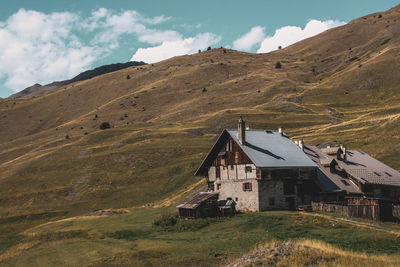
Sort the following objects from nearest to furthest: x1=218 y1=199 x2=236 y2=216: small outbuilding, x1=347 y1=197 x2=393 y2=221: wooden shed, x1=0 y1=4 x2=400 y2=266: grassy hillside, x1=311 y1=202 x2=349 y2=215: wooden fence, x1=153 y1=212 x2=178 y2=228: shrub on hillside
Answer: x1=347 y1=197 x2=393 y2=221: wooden shed → x1=311 y1=202 x2=349 y2=215: wooden fence → x1=153 y1=212 x2=178 y2=228: shrub on hillside → x1=218 y1=199 x2=236 y2=216: small outbuilding → x1=0 y1=4 x2=400 y2=266: grassy hillside

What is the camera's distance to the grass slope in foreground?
24.5m

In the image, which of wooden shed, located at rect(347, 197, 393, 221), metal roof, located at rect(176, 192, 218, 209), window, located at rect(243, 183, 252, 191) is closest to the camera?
wooden shed, located at rect(347, 197, 393, 221)

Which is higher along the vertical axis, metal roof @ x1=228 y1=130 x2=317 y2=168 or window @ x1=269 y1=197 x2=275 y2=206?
metal roof @ x1=228 y1=130 x2=317 y2=168

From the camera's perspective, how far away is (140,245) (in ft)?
115

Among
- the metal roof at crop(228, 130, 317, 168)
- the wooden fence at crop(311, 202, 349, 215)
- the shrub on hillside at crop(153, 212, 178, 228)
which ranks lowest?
the shrub on hillside at crop(153, 212, 178, 228)

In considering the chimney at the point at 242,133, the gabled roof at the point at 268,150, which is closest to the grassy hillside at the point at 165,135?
the gabled roof at the point at 268,150

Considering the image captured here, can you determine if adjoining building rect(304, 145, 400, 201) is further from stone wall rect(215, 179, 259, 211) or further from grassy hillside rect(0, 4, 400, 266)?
stone wall rect(215, 179, 259, 211)

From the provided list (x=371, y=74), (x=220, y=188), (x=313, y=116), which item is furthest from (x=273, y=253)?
(x=371, y=74)

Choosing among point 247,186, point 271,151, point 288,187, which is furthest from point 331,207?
point 271,151

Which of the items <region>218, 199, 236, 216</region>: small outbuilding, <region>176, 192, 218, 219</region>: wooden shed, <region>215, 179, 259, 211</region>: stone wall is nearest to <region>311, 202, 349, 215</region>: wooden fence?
<region>215, 179, 259, 211</region>: stone wall

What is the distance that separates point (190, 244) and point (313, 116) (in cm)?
10701

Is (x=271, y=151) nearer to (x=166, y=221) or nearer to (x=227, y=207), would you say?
(x=227, y=207)

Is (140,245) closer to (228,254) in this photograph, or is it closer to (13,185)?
(228,254)

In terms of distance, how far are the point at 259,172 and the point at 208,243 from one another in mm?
18838
